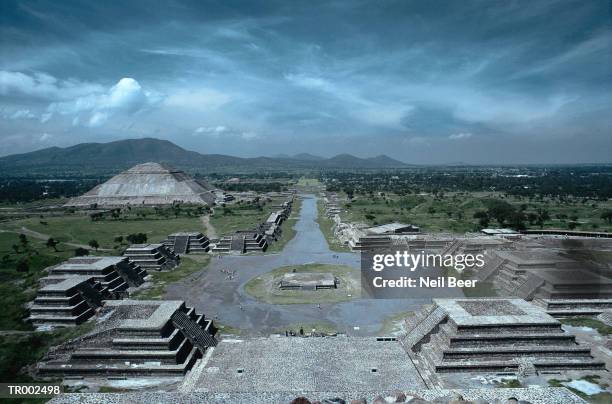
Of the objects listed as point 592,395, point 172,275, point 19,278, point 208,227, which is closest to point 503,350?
point 592,395

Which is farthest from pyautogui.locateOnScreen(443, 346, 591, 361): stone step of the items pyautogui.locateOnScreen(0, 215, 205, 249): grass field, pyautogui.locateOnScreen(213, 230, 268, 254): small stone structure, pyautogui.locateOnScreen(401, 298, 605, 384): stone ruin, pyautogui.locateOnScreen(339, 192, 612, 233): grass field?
pyautogui.locateOnScreen(0, 215, 205, 249): grass field

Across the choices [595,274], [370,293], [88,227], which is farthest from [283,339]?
[88,227]

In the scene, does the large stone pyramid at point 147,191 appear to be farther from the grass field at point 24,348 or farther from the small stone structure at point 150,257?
the grass field at point 24,348

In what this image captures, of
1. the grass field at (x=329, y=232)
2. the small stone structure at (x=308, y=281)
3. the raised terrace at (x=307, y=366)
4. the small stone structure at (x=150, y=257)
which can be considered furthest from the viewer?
the grass field at (x=329, y=232)

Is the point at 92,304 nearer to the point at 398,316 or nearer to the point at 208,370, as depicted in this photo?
the point at 208,370

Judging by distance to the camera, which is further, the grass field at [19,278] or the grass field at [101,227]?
the grass field at [101,227]

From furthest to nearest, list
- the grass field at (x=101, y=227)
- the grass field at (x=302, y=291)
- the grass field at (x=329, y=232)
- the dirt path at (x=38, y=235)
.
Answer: the grass field at (x=101, y=227) → the dirt path at (x=38, y=235) → the grass field at (x=329, y=232) → the grass field at (x=302, y=291)

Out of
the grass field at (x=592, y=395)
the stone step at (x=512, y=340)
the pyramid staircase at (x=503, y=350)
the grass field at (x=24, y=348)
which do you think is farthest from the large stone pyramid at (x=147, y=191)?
the grass field at (x=592, y=395)
